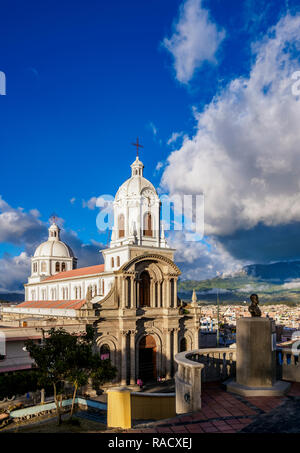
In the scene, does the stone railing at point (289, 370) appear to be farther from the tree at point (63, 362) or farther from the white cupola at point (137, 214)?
the white cupola at point (137, 214)

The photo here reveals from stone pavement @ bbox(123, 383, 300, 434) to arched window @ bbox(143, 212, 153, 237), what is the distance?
3063 centimetres

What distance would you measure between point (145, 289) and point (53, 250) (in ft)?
105

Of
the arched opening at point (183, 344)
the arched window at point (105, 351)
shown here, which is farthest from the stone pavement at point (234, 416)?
the arched opening at point (183, 344)

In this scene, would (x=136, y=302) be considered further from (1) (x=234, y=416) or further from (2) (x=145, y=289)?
(1) (x=234, y=416)

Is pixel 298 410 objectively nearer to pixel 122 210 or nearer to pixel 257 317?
pixel 257 317

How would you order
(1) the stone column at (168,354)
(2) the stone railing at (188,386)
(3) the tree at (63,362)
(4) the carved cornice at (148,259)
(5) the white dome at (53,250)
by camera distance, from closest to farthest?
(2) the stone railing at (188,386) < (3) the tree at (63,362) < (4) the carved cornice at (148,259) < (1) the stone column at (168,354) < (5) the white dome at (53,250)

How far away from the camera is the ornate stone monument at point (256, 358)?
11899mm

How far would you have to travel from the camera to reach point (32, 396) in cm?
2669

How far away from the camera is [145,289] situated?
3931cm

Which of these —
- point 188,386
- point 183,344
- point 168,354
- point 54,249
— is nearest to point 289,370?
point 188,386

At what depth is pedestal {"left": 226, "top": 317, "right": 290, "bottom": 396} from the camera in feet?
39.0
